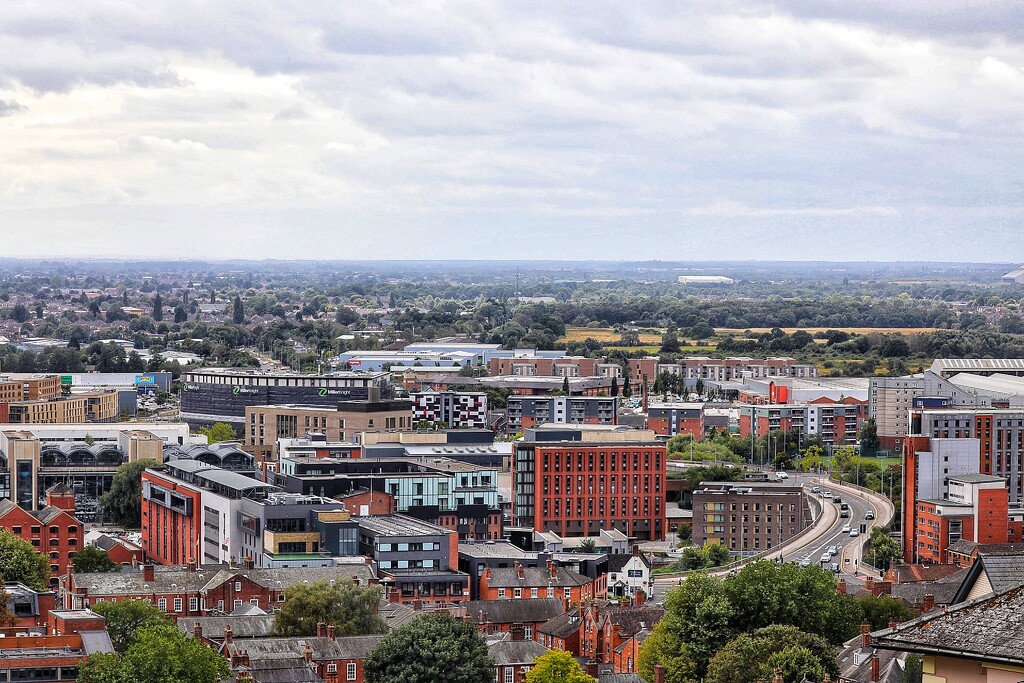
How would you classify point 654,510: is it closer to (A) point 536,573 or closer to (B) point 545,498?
(B) point 545,498

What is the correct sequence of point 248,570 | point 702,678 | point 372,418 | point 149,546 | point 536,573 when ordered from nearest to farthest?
point 702,678 < point 248,570 < point 536,573 < point 149,546 < point 372,418

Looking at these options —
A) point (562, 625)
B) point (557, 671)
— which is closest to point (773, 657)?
point (557, 671)

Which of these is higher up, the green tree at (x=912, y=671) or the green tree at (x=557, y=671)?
the green tree at (x=912, y=671)

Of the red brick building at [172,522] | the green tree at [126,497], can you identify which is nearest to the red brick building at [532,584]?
the red brick building at [172,522]

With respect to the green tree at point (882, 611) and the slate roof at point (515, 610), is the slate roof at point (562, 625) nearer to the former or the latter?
the slate roof at point (515, 610)

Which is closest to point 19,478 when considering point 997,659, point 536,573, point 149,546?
point 149,546
